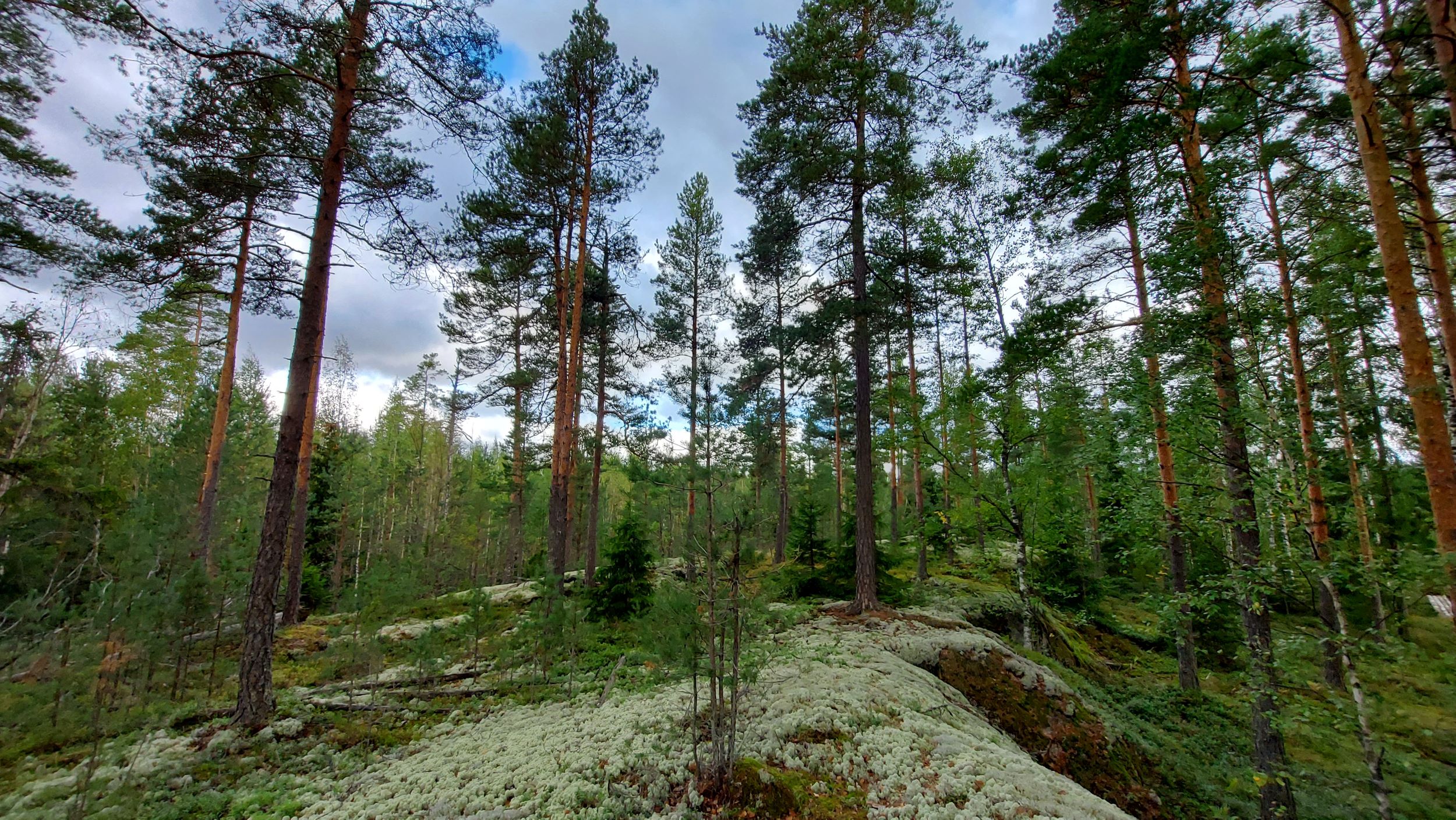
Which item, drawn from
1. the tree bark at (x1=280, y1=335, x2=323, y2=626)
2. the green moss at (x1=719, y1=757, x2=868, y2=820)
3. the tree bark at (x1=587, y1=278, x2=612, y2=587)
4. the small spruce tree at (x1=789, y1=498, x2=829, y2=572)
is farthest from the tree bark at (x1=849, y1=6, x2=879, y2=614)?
the tree bark at (x1=280, y1=335, x2=323, y2=626)

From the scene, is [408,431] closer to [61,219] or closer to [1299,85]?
[61,219]

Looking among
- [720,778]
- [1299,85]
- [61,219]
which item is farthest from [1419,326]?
[61,219]

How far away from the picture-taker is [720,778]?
419 centimetres

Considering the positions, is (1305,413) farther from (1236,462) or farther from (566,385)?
(566,385)

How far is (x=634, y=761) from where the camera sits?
4.59 metres

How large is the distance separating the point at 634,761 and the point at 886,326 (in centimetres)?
818

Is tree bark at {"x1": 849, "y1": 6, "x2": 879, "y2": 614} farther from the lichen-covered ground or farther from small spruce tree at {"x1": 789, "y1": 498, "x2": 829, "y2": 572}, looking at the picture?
small spruce tree at {"x1": 789, "y1": 498, "x2": 829, "y2": 572}

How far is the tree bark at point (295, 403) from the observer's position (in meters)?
5.62

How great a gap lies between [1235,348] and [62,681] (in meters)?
11.9

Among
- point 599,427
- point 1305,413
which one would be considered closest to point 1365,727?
point 1305,413

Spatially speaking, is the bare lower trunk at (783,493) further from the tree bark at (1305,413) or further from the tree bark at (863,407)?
the tree bark at (1305,413)

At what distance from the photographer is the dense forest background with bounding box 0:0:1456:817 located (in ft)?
15.4

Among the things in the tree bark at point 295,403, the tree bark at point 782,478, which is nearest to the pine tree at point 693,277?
the tree bark at point 782,478

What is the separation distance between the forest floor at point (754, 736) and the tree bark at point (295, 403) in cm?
51
